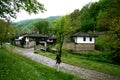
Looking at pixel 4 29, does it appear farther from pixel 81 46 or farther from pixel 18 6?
pixel 81 46

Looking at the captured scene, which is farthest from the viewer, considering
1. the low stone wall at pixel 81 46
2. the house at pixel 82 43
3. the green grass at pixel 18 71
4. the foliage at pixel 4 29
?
the house at pixel 82 43

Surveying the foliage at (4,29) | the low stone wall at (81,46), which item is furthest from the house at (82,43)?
the foliage at (4,29)

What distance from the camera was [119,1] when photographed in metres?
32.3

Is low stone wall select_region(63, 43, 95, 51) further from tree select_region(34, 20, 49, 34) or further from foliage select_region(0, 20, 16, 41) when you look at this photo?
tree select_region(34, 20, 49, 34)

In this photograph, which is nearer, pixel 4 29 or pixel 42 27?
pixel 4 29

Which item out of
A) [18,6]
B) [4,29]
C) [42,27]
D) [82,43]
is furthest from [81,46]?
[42,27]

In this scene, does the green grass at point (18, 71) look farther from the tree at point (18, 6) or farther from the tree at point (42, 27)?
the tree at point (42, 27)

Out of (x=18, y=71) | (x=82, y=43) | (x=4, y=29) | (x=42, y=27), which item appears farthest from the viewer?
(x=42, y=27)

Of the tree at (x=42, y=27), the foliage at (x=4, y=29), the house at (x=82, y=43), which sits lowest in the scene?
the house at (x=82, y=43)

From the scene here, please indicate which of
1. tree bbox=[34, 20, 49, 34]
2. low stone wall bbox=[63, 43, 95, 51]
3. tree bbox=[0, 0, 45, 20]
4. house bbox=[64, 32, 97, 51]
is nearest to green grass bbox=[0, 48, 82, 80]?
tree bbox=[0, 0, 45, 20]

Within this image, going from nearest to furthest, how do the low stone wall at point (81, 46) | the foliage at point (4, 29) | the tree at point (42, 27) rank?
the foliage at point (4, 29)
the low stone wall at point (81, 46)
the tree at point (42, 27)

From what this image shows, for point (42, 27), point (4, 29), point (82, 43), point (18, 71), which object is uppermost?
point (42, 27)

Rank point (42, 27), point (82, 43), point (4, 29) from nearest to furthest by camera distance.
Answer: point (4, 29) < point (82, 43) < point (42, 27)

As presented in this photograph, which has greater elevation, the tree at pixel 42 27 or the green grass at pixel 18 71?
the tree at pixel 42 27
